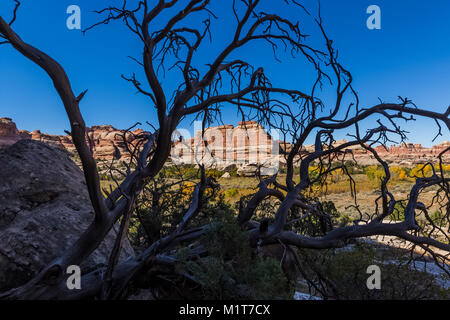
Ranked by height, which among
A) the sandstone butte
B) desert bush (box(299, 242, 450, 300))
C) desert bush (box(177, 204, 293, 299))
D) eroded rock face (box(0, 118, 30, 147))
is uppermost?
eroded rock face (box(0, 118, 30, 147))

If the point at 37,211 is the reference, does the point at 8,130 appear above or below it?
above

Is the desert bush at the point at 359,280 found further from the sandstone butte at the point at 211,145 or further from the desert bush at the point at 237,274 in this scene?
the sandstone butte at the point at 211,145

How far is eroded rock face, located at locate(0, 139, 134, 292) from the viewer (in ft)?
11.2

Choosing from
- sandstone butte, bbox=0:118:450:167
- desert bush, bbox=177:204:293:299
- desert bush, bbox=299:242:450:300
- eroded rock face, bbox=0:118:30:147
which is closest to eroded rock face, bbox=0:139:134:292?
sandstone butte, bbox=0:118:450:167

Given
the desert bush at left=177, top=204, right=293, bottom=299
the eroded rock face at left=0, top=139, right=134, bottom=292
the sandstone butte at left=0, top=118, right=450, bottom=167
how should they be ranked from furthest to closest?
the sandstone butte at left=0, top=118, right=450, bottom=167 < the eroded rock face at left=0, top=139, right=134, bottom=292 < the desert bush at left=177, top=204, right=293, bottom=299

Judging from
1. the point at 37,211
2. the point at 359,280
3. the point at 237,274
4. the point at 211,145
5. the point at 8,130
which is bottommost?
the point at 359,280

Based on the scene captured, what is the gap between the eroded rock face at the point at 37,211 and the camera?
3.43 metres

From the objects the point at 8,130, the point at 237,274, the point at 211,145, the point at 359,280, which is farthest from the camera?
the point at 8,130

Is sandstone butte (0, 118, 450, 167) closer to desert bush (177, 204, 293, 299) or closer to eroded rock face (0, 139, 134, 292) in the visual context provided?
eroded rock face (0, 139, 134, 292)

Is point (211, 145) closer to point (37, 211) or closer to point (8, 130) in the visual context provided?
point (37, 211)

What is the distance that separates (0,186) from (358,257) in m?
5.39

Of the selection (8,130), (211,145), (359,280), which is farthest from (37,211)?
(8,130)

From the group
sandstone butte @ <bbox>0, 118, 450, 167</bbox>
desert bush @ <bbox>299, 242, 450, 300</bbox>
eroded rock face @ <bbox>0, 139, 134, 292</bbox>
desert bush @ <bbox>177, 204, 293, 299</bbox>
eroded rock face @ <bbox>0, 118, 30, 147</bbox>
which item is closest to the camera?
desert bush @ <bbox>177, 204, 293, 299</bbox>

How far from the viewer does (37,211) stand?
14.1ft
